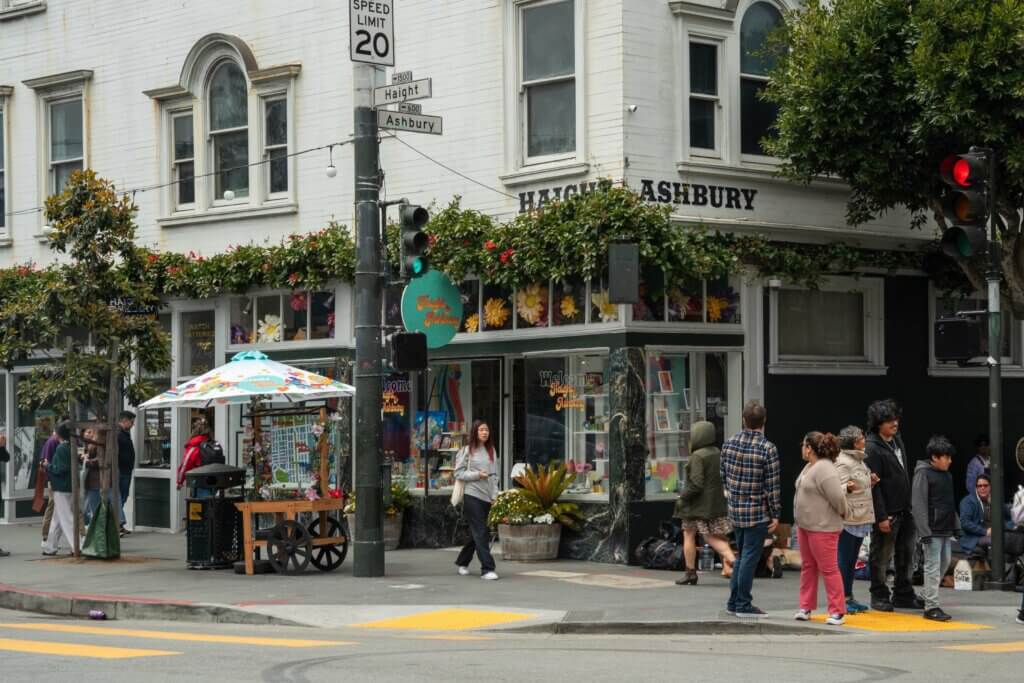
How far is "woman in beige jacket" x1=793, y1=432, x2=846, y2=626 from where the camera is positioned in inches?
529

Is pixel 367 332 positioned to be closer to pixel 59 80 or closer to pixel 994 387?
pixel 994 387

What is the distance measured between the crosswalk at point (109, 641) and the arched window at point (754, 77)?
9385mm

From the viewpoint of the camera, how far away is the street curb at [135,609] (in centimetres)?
1462

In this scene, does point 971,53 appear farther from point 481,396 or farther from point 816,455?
point 481,396

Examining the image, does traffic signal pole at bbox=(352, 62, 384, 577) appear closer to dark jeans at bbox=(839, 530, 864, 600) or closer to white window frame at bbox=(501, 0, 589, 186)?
white window frame at bbox=(501, 0, 589, 186)

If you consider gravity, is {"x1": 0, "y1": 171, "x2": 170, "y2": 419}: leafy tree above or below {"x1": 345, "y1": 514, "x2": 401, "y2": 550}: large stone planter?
above

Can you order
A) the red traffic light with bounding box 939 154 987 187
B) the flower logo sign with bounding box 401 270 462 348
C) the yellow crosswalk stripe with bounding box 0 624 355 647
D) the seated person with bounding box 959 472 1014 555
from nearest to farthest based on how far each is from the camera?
the yellow crosswalk stripe with bounding box 0 624 355 647 < the red traffic light with bounding box 939 154 987 187 < the seated person with bounding box 959 472 1014 555 < the flower logo sign with bounding box 401 270 462 348

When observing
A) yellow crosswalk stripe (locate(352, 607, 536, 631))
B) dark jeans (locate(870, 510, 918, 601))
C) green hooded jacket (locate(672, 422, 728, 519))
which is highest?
green hooded jacket (locate(672, 422, 728, 519))

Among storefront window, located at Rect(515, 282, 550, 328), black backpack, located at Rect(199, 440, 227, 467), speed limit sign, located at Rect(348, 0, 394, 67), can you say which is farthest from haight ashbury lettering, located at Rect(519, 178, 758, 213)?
black backpack, located at Rect(199, 440, 227, 467)

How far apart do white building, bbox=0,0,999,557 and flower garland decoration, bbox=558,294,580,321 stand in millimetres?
254

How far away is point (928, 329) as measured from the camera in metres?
21.5

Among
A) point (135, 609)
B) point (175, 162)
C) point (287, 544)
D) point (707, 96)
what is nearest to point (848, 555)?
point (287, 544)

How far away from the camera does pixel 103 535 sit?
19484mm

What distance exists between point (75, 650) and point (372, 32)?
7.77 meters
